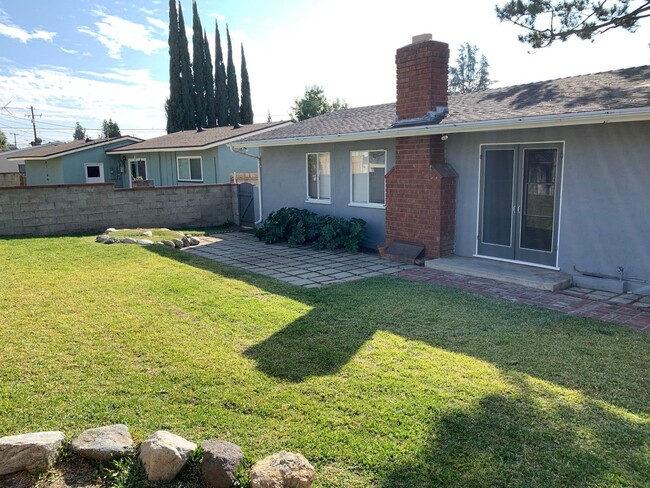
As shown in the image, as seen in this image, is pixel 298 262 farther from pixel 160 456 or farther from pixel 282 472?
pixel 282 472

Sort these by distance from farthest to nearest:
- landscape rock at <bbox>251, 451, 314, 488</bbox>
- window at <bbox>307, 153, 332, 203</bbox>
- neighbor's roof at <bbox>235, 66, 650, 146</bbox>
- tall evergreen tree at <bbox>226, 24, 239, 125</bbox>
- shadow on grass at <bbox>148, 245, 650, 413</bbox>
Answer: tall evergreen tree at <bbox>226, 24, 239, 125</bbox>
window at <bbox>307, 153, 332, 203</bbox>
neighbor's roof at <bbox>235, 66, 650, 146</bbox>
shadow on grass at <bbox>148, 245, 650, 413</bbox>
landscape rock at <bbox>251, 451, 314, 488</bbox>

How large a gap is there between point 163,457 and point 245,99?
36370mm

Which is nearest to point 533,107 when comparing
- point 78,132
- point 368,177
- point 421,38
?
point 421,38

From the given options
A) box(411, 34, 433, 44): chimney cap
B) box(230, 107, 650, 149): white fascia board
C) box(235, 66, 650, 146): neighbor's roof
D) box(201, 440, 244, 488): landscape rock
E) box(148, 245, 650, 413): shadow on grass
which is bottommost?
box(148, 245, 650, 413): shadow on grass

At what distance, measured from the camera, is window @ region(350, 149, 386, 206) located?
10.3 metres

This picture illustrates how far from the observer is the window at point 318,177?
1177cm

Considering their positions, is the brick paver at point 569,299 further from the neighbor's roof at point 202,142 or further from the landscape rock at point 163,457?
the neighbor's roof at point 202,142

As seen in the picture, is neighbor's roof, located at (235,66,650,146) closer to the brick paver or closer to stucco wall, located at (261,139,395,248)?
stucco wall, located at (261,139,395,248)

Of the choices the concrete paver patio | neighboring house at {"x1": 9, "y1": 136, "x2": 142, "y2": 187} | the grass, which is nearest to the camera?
the grass

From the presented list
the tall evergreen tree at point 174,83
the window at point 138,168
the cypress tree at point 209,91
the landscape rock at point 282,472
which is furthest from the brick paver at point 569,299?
the cypress tree at point 209,91

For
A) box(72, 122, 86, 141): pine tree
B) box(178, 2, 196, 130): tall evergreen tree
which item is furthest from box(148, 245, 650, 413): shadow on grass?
box(72, 122, 86, 141): pine tree

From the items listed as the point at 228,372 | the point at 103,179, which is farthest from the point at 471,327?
the point at 103,179

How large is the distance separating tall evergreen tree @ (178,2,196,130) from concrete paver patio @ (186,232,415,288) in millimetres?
25070

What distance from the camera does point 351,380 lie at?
12.8 feet
